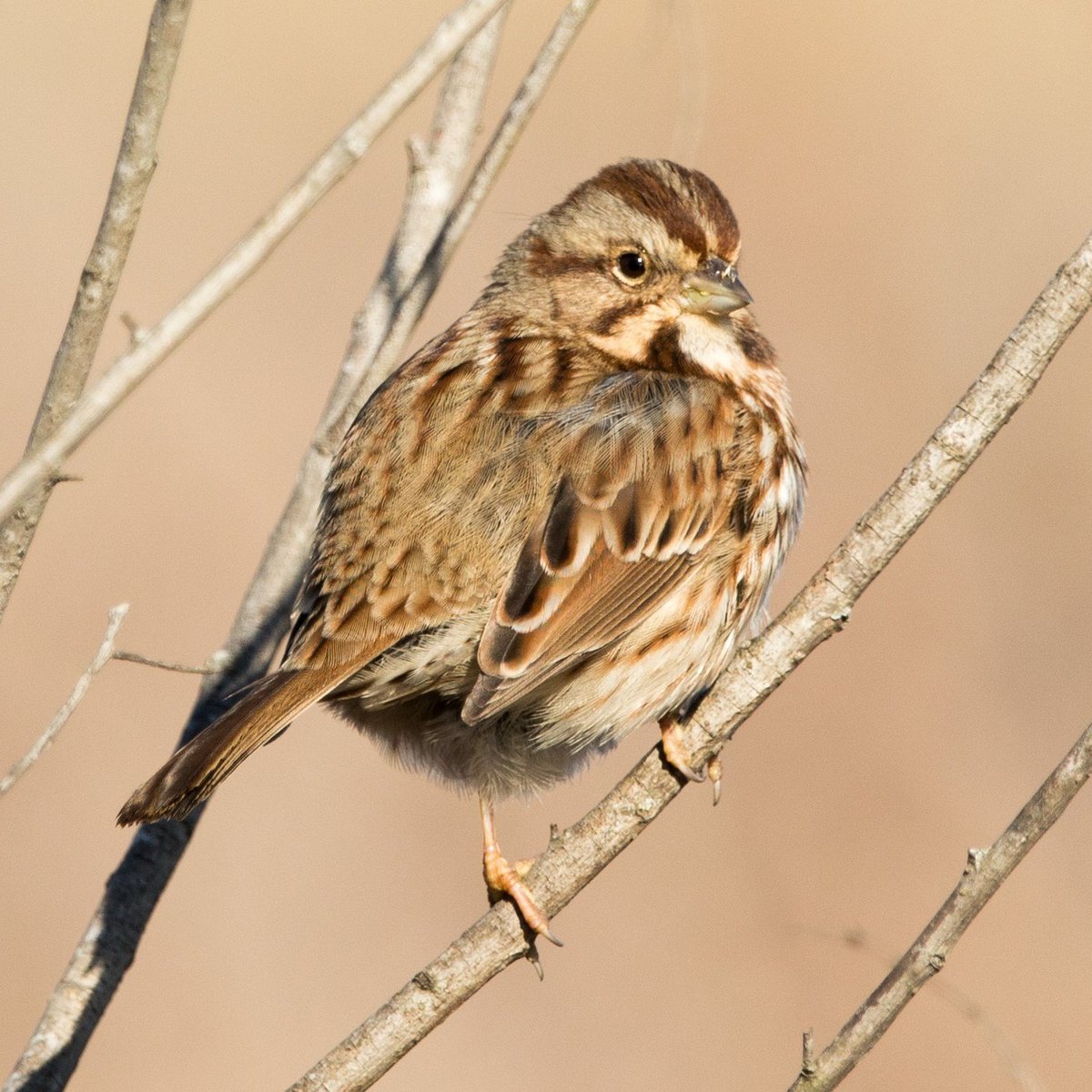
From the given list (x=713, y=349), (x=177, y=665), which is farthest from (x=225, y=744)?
(x=713, y=349)

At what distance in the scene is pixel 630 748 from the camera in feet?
24.5

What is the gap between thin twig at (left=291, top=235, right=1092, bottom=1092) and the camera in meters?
2.94

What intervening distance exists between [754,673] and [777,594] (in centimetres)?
377

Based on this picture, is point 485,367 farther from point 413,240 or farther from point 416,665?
point 416,665

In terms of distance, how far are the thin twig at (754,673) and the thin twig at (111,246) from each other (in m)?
1.04

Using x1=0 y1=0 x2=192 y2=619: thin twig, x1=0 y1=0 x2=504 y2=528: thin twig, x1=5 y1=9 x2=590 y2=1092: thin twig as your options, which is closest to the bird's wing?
x1=5 y1=9 x2=590 y2=1092: thin twig

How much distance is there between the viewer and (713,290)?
13.7ft

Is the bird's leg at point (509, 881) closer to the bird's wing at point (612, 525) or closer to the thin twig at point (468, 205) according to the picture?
the bird's wing at point (612, 525)

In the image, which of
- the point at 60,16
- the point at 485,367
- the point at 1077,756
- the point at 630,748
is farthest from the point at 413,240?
the point at 60,16

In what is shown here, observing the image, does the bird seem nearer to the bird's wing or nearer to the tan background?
the bird's wing

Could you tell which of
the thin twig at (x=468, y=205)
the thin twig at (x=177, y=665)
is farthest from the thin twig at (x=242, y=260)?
the thin twig at (x=468, y=205)

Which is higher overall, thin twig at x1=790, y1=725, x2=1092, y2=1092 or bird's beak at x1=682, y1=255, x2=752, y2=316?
bird's beak at x1=682, y1=255, x2=752, y2=316

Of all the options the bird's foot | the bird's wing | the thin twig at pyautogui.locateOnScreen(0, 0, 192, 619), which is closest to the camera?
the thin twig at pyautogui.locateOnScreen(0, 0, 192, 619)

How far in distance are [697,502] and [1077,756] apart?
1.34 meters
